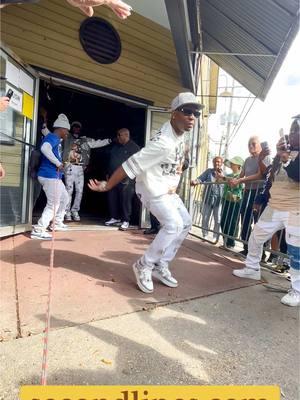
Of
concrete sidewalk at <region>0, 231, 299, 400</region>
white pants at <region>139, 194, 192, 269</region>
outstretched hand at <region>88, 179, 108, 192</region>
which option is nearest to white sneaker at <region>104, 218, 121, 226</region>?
concrete sidewalk at <region>0, 231, 299, 400</region>

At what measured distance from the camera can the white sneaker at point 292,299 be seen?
2.97 m

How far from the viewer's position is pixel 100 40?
5.54 meters

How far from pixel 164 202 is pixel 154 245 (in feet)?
1.36

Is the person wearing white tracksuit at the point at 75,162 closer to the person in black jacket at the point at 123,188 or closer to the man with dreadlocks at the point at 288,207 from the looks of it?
the person in black jacket at the point at 123,188

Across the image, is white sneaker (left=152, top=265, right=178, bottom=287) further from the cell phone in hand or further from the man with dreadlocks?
the cell phone in hand

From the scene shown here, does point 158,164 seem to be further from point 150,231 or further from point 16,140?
point 150,231

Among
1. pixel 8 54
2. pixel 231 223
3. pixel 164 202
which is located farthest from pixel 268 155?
pixel 8 54

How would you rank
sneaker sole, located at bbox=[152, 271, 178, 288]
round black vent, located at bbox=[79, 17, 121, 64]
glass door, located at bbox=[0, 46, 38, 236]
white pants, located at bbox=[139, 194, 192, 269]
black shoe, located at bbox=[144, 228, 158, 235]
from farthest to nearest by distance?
black shoe, located at bbox=[144, 228, 158, 235], round black vent, located at bbox=[79, 17, 121, 64], glass door, located at bbox=[0, 46, 38, 236], sneaker sole, located at bbox=[152, 271, 178, 288], white pants, located at bbox=[139, 194, 192, 269]

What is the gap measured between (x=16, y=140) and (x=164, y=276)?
2884 millimetres

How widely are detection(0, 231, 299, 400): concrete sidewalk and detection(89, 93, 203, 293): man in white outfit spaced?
0.94ft

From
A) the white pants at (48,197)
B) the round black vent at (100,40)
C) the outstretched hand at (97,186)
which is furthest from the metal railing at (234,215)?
the round black vent at (100,40)

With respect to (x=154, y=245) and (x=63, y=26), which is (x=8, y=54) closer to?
(x=63, y=26)

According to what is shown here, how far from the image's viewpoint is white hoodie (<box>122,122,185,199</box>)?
9.63ft

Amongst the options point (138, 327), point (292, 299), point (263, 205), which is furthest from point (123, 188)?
point (138, 327)
